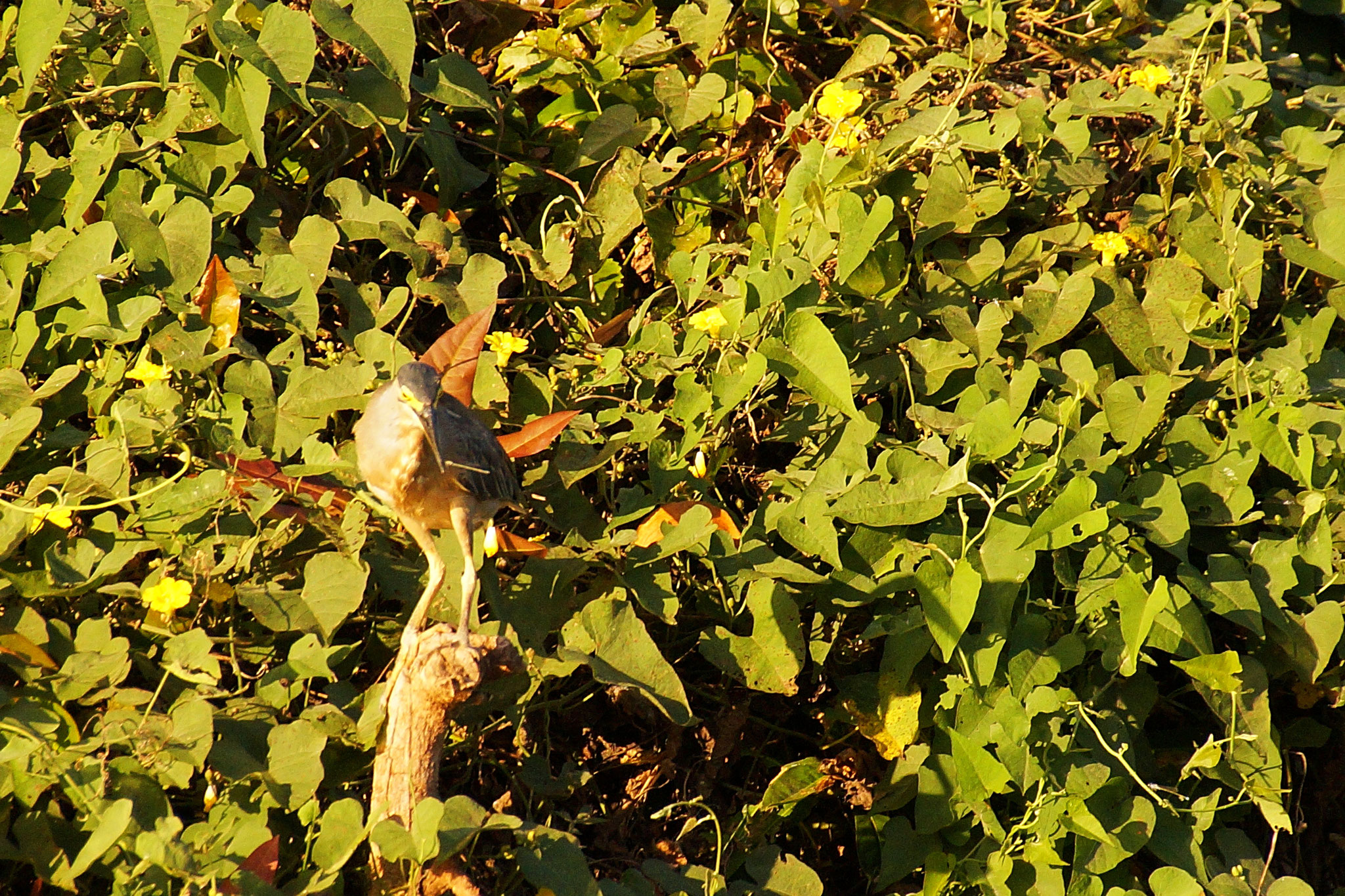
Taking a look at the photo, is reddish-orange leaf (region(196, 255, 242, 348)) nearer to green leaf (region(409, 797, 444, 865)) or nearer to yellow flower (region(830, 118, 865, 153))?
green leaf (region(409, 797, 444, 865))

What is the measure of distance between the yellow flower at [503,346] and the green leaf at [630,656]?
62 centimetres

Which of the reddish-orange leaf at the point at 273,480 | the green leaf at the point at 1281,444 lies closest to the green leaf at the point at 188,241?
the reddish-orange leaf at the point at 273,480

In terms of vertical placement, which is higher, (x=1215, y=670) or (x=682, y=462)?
(x=682, y=462)

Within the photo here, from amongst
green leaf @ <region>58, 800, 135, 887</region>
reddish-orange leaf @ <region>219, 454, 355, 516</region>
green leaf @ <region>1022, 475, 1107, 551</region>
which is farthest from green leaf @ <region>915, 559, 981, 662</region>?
green leaf @ <region>58, 800, 135, 887</region>

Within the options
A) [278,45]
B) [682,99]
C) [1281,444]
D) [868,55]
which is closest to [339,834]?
[278,45]

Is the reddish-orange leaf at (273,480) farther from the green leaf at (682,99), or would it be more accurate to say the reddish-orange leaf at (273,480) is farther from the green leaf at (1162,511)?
the green leaf at (1162,511)

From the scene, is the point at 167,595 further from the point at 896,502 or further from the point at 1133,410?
the point at 1133,410

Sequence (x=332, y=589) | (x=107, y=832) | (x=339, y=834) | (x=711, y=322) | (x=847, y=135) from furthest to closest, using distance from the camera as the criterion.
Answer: (x=847, y=135) → (x=711, y=322) → (x=332, y=589) → (x=339, y=834) → (x=107, y=832)

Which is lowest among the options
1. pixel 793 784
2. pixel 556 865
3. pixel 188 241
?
pixel 793 784

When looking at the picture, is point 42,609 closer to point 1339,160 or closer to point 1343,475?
point 1343,475

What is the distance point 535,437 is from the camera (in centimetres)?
236

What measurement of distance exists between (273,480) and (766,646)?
37.6 inches

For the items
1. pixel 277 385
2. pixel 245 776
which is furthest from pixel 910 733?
pixel 277 385

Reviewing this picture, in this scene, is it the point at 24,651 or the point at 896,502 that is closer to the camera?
the point at 24,651
